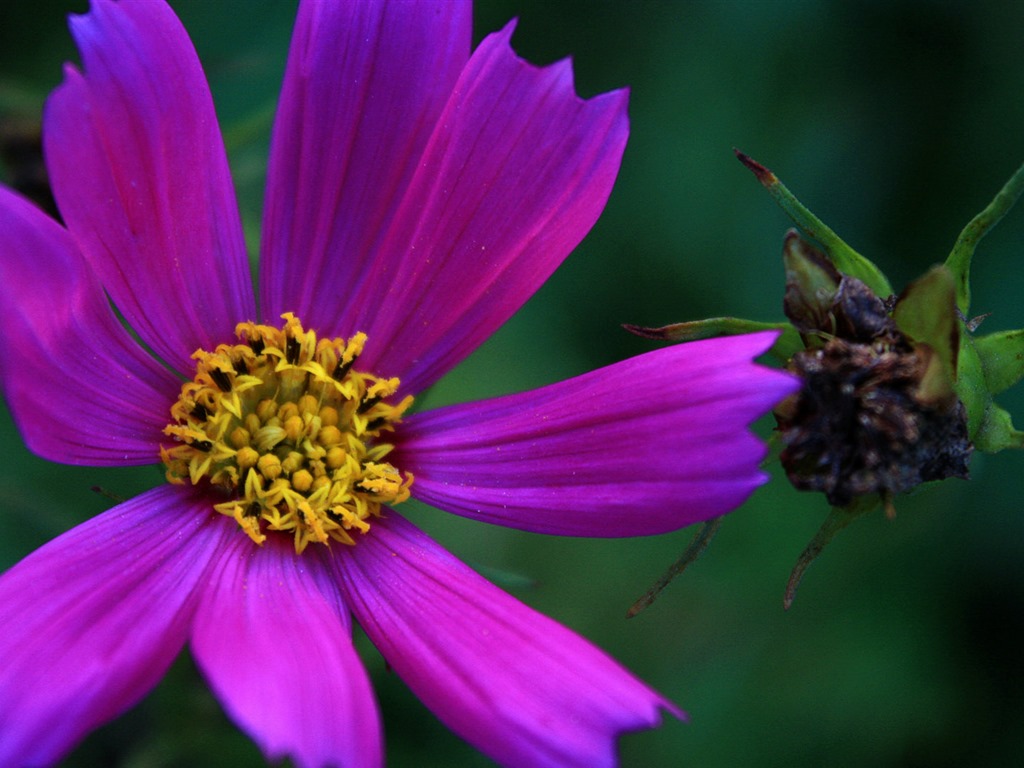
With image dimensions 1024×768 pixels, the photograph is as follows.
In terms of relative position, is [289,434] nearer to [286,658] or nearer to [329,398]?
[329,398]

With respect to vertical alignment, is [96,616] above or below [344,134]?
below

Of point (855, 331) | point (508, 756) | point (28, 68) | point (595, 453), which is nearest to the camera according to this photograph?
point (508, 756)

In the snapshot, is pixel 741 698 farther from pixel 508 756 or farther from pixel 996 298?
pixel 508 756

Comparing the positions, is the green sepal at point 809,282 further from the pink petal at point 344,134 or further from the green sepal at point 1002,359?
the pink petal at point 344,134

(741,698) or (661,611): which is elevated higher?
(661,611)

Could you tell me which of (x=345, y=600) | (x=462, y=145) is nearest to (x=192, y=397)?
(x=345, y=600)

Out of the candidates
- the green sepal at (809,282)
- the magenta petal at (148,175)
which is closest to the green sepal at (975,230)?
the green sepal at (809,282)

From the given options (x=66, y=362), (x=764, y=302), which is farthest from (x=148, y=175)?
(x=764, y=302)

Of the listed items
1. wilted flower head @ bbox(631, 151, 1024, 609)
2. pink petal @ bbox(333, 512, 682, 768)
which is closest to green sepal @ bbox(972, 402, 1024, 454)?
wilted flower head @ bbox(631, 151, 1024, 609)
